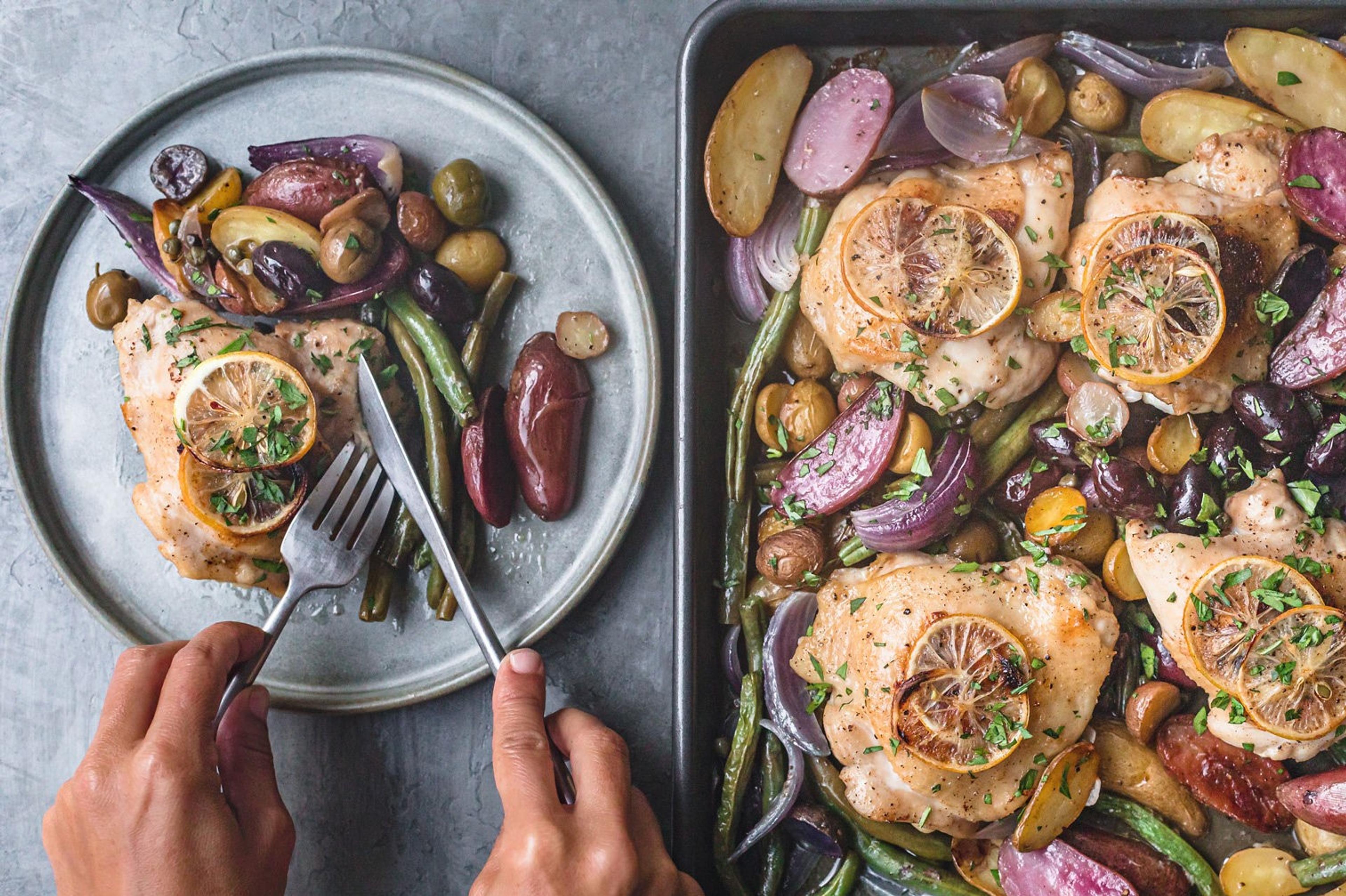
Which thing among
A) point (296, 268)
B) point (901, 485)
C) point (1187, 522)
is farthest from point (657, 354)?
point (1187, 522)

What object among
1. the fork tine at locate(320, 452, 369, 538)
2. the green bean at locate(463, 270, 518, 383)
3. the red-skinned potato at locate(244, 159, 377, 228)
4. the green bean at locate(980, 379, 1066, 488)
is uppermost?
the red-skinned potato at locate(244, 159, 377, 228)

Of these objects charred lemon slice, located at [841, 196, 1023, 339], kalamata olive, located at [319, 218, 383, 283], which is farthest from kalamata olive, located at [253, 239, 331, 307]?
charred lemon slice, located at [841, 196, 1023, 339]

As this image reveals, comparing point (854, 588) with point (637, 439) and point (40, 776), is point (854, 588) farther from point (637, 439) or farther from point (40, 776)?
point (40, 776)

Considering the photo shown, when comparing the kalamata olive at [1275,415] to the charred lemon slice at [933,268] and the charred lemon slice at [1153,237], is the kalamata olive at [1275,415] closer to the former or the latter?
the charred lemon slice at [1153,237]

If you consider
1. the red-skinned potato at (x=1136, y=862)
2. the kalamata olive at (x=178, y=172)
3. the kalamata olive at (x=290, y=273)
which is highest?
the kalamata olive at (x=178, y=172)

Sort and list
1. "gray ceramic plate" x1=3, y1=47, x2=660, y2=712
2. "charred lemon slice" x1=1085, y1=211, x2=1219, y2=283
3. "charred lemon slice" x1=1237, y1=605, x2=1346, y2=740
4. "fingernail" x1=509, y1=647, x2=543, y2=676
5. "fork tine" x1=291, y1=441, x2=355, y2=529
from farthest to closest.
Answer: "gray ceramic plate" x1=3, y1=47, x2=660, y2=712 → "fork tine" x1=291, y1=441, x2=355, y2=529 → "fingernail" x1=509, y1=647, x2=543, y2=676 → "charred lemon slice" x1=1085, y1=211, x2=1219, y2=283 → "charred lemon slice" x1=1237, y1=605, x2=1346, y2=740

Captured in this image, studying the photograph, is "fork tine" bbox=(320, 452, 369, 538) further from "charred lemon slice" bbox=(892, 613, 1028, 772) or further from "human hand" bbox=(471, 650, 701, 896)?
"charred lemon slice" bbox=(892, 613, 1028, 772)

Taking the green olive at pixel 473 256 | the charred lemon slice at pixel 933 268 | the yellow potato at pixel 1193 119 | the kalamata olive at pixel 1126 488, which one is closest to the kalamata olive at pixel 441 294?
the green olive at pixel 473 256
